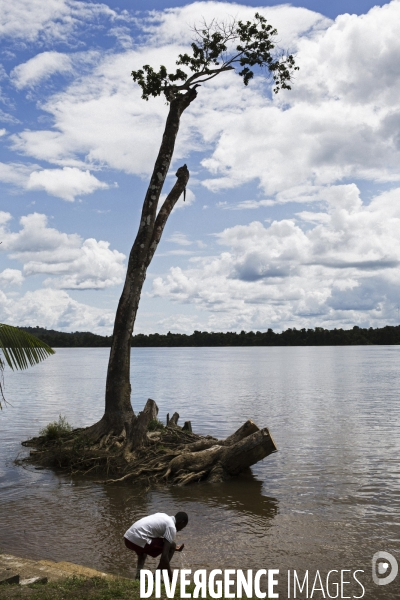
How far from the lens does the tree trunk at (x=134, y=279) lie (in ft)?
61.7

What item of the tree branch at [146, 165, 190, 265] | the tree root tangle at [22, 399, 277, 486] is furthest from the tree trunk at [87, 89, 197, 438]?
the tree root tangle at [22, 399, 277, 486]

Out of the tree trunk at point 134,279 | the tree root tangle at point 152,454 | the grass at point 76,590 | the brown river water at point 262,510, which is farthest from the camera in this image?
the tree trunk at point 134,279

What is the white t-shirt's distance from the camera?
778 cm

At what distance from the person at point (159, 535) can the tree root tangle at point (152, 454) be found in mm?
8517

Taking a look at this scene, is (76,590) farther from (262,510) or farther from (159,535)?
(262,510)

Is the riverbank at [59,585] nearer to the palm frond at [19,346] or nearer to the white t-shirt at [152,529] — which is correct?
the white t-shirt at [152,529]

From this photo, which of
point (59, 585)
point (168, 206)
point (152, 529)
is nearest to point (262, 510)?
point (152, 529)

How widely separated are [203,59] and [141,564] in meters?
17.2

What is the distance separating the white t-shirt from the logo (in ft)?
14.2

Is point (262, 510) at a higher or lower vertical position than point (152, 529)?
lower

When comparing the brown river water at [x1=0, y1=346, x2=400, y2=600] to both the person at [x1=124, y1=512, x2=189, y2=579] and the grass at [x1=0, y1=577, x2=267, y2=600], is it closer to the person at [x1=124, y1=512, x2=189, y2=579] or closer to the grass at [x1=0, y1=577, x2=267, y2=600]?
the grass at [x1=0, y1=577, x2=267, y2=600]

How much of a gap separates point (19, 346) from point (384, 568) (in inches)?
291

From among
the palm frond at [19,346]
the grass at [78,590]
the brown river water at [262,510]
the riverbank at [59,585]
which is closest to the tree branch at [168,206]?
the brown river water at [262,510]

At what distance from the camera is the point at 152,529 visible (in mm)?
7859
